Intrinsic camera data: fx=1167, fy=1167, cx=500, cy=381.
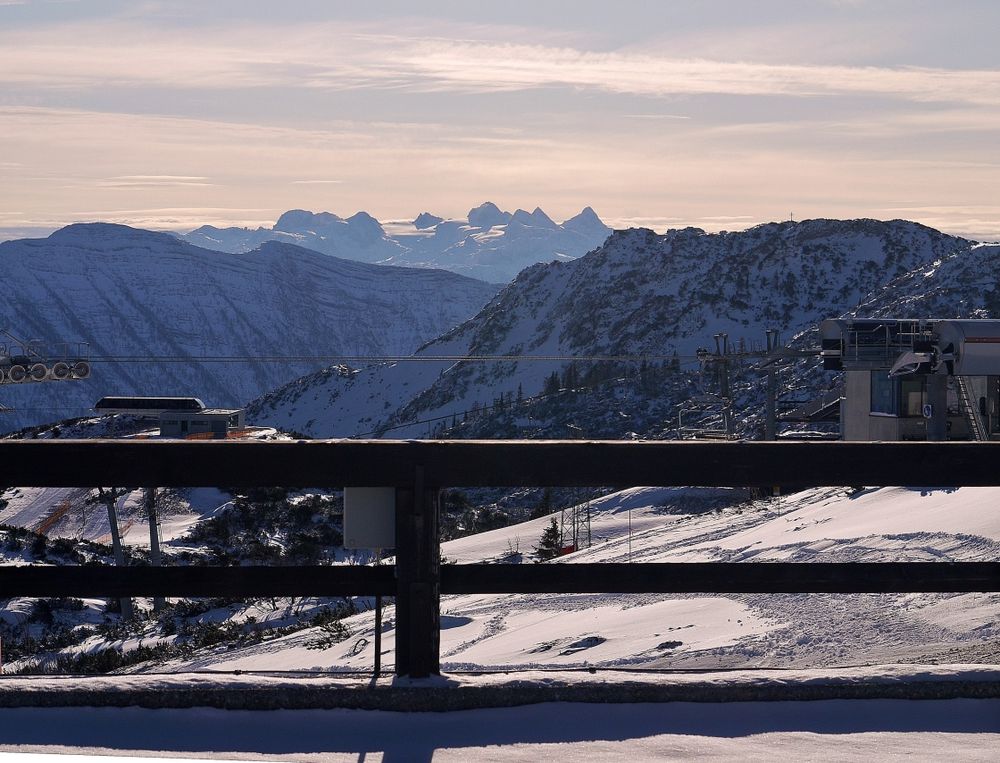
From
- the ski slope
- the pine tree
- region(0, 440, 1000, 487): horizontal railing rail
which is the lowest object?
the pine tree

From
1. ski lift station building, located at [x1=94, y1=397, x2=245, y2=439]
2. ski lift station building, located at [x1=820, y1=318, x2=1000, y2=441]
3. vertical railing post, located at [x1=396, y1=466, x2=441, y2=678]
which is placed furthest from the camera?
ski lift station building, located at [x1=94, y1=397, x2=245, y2=439]

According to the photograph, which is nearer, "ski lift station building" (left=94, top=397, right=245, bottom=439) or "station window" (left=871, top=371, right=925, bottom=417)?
"station window" (left=871, top=371, right=925, bottom=417)

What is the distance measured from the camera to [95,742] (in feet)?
16.1

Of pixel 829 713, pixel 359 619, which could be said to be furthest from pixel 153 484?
pixel 359 619

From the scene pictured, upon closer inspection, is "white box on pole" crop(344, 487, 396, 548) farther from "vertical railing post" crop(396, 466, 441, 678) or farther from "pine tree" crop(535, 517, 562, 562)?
"pine tree" crop(535, 517, 562, 562)

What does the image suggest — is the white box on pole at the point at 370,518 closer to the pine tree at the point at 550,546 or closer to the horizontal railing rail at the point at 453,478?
the horizontal railing rail at the point at 453,478

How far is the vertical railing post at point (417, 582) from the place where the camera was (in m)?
5.36

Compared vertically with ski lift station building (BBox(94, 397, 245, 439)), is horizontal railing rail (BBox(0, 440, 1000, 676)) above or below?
above

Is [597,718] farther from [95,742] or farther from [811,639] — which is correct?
[811,639]

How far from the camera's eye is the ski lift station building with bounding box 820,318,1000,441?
3625 cm

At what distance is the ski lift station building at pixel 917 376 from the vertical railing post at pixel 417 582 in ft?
110

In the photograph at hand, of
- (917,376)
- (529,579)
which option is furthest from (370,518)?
(917,376)

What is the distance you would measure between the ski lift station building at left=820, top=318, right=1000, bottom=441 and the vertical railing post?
33509mm

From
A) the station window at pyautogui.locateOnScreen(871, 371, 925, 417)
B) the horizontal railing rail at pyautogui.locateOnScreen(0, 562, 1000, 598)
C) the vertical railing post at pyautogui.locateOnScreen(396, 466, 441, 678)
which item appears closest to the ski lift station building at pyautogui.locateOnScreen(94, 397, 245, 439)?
the station window at pyautogui.locateOnScreen(871, 371, 925, 417)
